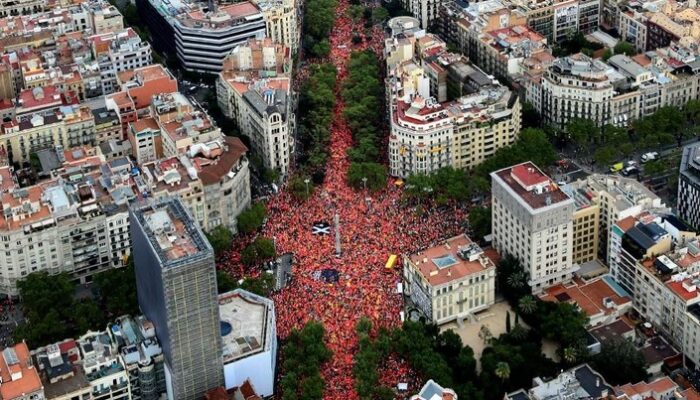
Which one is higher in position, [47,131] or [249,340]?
[47,131]

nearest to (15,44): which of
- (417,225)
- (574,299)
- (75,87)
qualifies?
(75,87)

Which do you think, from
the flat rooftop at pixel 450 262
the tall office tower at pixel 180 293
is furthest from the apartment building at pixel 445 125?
the tall office tower at pixel 180 293

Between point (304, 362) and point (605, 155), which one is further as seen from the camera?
point (605, 155)

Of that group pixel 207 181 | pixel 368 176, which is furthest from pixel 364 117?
pixel 207 181

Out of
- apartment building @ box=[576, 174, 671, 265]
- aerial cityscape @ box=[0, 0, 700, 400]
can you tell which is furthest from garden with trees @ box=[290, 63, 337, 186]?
apartment building @ box=[576, 174, 671, 265]

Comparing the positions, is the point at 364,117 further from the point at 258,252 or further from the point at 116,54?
the point at 116,54

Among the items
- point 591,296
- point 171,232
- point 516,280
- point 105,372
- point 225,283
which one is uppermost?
point 171,232

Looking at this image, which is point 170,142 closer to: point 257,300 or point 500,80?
point 257,300
